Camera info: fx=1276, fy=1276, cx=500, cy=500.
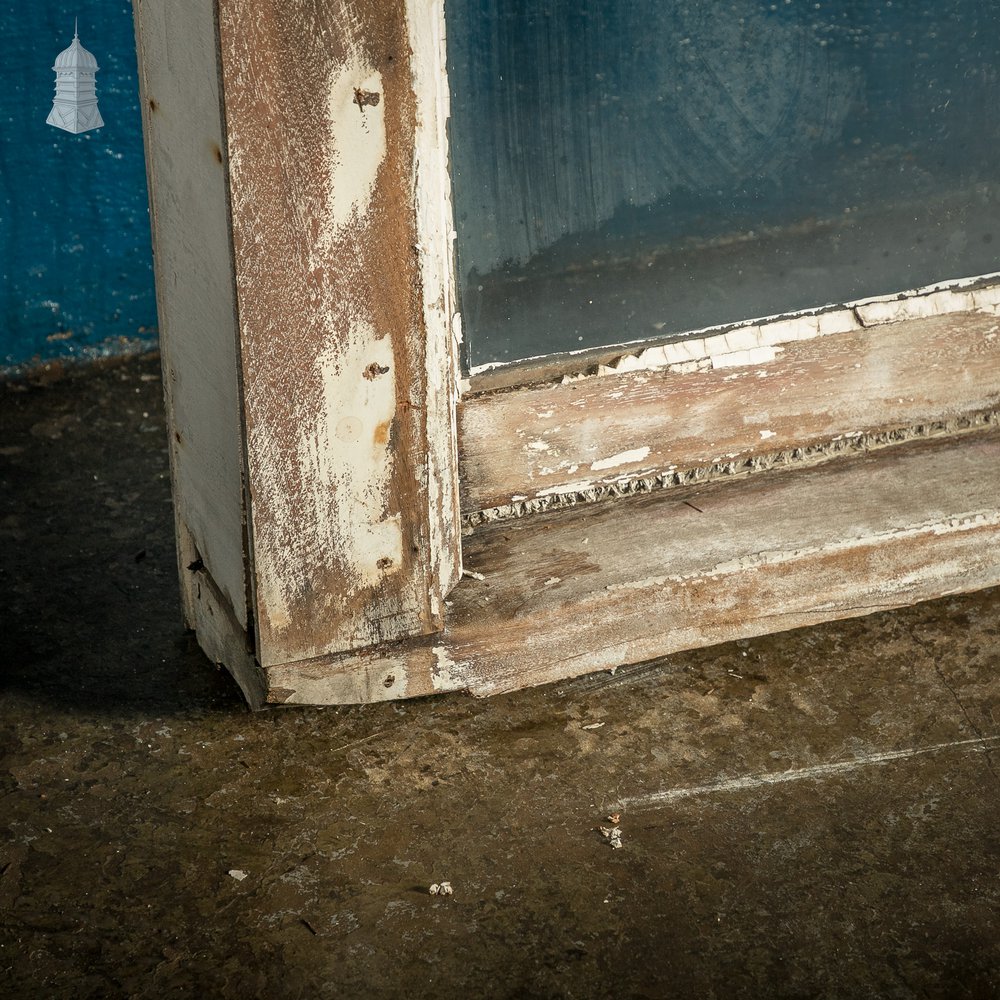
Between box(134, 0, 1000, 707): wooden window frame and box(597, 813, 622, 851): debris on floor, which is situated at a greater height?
box(134, 0, 1000, 707): wooden window frame

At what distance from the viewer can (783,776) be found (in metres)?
1.68

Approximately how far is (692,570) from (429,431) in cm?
45

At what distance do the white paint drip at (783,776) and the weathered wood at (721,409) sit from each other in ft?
1.56

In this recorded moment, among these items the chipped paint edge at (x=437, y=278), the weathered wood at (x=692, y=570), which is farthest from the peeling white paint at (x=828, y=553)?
the chipped paint edge at (x=437, y=278)

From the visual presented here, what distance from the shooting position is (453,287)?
5.55 feet

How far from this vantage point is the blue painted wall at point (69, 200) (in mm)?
2686

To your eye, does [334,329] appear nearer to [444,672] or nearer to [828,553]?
[444,672]

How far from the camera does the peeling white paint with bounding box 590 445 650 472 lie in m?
1.89

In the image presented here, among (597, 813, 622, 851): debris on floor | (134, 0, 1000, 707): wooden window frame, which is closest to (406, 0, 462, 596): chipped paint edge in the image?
(134, 0, 1000, 707): wooden window frame

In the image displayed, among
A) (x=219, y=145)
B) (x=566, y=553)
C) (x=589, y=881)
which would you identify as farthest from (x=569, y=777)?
(x=219, y=145)

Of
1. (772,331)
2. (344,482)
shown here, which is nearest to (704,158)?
(772,331)

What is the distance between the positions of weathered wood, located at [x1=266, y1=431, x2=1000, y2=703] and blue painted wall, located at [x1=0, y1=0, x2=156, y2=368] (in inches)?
56.9

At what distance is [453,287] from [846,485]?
0.72 meters

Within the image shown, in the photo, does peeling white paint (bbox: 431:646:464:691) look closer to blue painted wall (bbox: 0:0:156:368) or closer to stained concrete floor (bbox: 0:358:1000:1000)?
stained concrete floor (bbox: 0:358:1000:1000)
